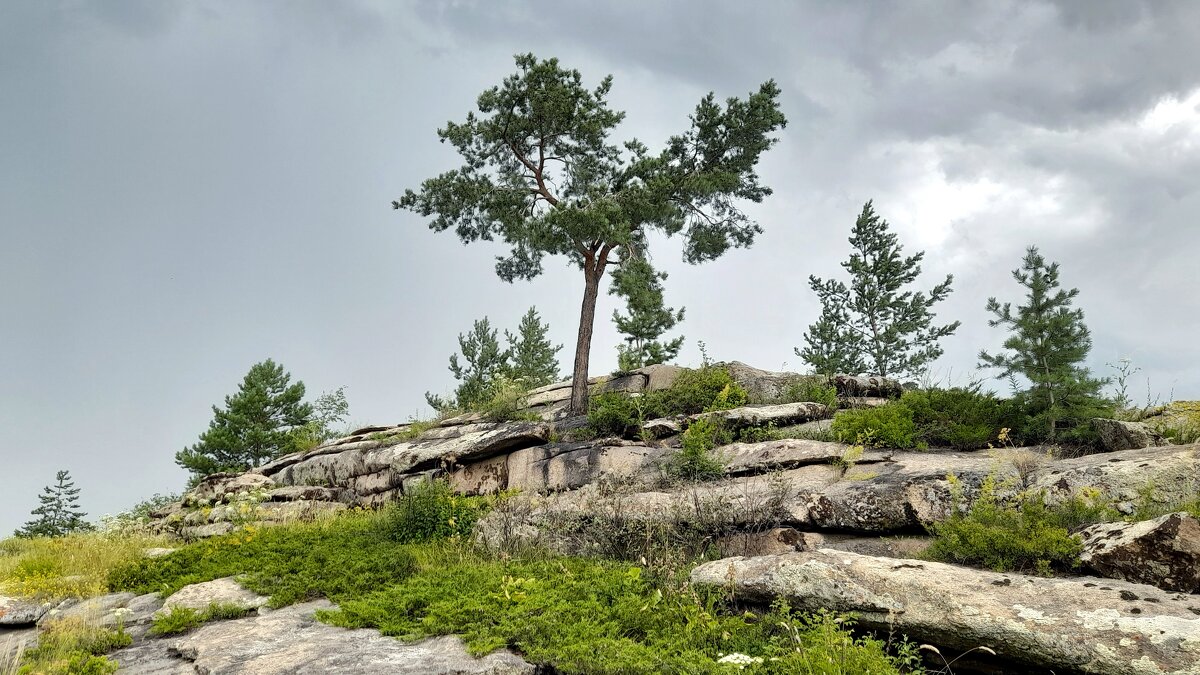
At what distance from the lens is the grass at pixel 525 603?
5.64 meters

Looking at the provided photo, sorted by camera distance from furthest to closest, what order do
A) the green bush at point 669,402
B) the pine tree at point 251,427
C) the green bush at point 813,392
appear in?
1. the pine tree at point 251,427
2. the green bush at point 669,402
3. the green bush at point 813,392

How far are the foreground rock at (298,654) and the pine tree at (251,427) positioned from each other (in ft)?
82.9

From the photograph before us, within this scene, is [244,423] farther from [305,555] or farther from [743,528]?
[743,528]

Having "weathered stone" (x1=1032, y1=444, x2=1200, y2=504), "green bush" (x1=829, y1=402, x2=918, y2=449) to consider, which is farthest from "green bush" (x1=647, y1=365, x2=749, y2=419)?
"weathered stone" (x1=1032, y1=444, x2=1200, y2=504)

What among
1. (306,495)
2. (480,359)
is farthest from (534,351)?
(306,495)

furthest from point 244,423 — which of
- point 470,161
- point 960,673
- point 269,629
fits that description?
point 960,673

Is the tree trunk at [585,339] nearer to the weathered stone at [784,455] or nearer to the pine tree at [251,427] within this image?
the weathered stone at [784,455]

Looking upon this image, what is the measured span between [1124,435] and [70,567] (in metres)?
17.4

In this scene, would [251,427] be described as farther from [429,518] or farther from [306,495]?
[429,518]

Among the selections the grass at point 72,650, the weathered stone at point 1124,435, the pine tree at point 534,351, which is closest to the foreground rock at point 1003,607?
the weathered stone at point 1124,435

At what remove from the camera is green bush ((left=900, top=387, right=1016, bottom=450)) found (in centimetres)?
1259

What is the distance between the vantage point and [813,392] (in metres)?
16.3

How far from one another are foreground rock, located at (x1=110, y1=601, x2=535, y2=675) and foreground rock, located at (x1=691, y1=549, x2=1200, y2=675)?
278 cm

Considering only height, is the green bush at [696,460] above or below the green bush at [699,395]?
below
